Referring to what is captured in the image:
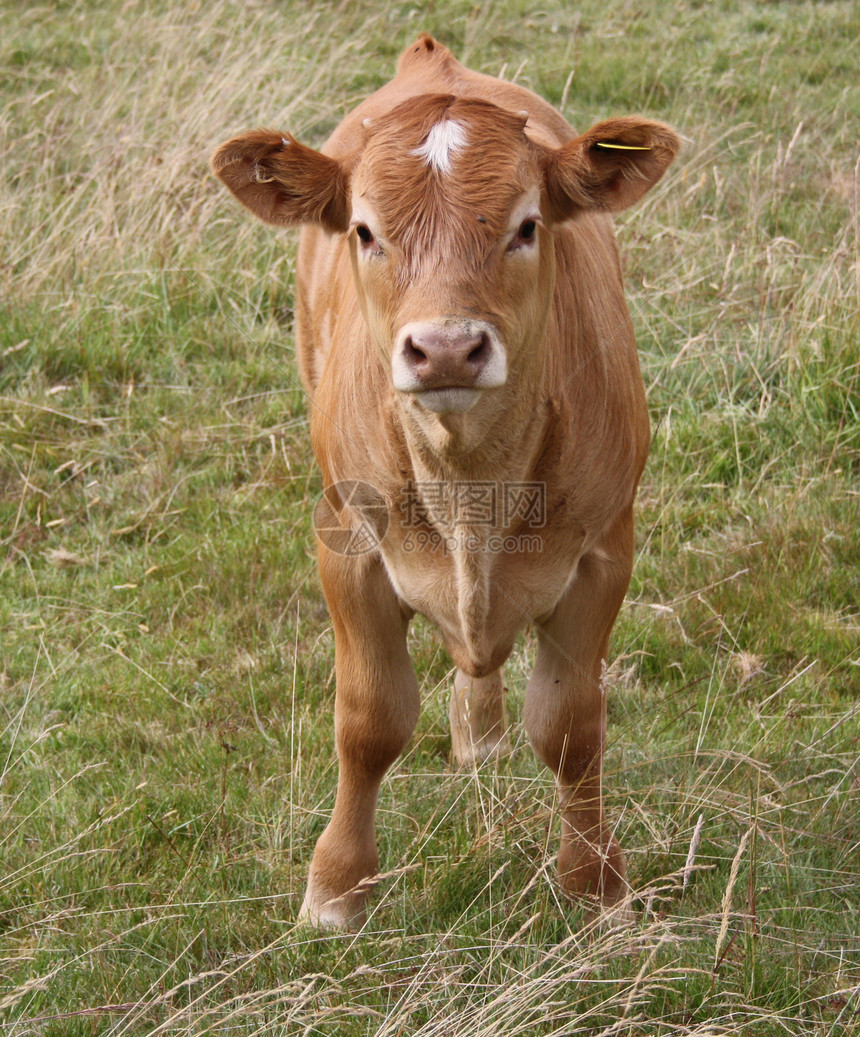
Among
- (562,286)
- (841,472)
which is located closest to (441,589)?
(562,286)

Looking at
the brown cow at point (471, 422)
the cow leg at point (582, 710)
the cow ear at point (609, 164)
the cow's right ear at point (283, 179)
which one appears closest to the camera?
the brown cow at point (471, 422)

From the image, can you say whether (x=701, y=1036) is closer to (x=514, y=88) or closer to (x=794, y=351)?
(x=514, y=88)

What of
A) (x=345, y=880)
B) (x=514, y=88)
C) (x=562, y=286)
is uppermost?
(x=514, y=88)

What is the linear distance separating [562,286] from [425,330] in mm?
930

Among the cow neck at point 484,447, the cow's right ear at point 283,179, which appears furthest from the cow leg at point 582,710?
the cow's right ear at point 283,179

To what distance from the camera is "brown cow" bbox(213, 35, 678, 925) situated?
2582mm

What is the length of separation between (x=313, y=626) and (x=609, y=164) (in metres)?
2.12

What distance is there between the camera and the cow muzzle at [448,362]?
2.32 metres

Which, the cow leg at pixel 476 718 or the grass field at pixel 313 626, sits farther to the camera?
the cow leg at pixel 476 718

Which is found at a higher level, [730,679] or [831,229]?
[831,229]

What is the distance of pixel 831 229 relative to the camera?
6.38m

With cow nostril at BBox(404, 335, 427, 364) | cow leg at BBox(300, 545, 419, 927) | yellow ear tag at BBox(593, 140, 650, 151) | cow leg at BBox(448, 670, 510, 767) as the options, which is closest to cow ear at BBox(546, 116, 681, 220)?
yellow ear tag at BBox(593, 140, 650, 151)

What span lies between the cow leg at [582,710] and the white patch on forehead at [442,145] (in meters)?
1.05

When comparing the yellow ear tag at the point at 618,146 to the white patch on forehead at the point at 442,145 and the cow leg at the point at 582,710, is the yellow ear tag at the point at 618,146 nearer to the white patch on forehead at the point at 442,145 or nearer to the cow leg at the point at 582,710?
the white patch on forehead at the point at 442,145
